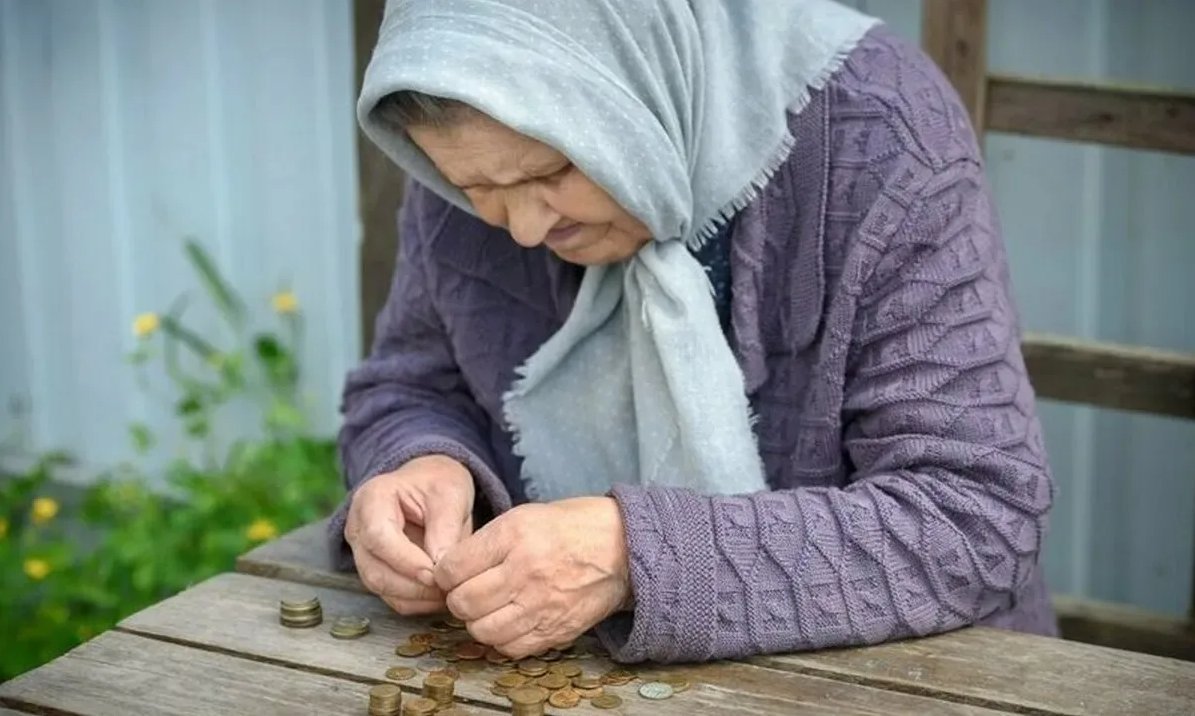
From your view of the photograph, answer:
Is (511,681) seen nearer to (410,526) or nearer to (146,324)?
(410,526)

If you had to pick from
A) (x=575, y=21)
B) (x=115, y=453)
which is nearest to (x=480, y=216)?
(x=575, y=21)

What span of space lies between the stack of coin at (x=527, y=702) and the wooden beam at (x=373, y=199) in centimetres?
184

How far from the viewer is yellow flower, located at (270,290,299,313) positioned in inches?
189

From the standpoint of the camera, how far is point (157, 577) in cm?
464

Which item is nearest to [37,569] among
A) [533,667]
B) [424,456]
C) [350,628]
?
[424,456]

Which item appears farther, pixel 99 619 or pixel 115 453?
pixel 115 453

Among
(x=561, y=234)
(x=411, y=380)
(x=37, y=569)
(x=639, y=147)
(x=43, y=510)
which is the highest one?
(x=639, y=147)

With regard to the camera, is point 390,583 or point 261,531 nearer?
point 390,583

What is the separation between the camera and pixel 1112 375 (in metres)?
3.62

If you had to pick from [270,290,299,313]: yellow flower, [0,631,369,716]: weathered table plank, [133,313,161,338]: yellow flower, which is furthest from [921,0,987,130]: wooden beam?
[133,313,161,338]: yellow flower

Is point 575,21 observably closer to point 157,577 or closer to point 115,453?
point 157,577

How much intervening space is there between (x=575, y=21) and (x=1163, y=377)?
1599 mm

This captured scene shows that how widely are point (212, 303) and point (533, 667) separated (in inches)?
108

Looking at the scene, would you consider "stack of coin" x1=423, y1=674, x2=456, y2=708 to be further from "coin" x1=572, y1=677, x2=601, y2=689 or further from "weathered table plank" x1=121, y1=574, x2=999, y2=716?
"coin" x1=572, y1=677, x2=601, y2=689
